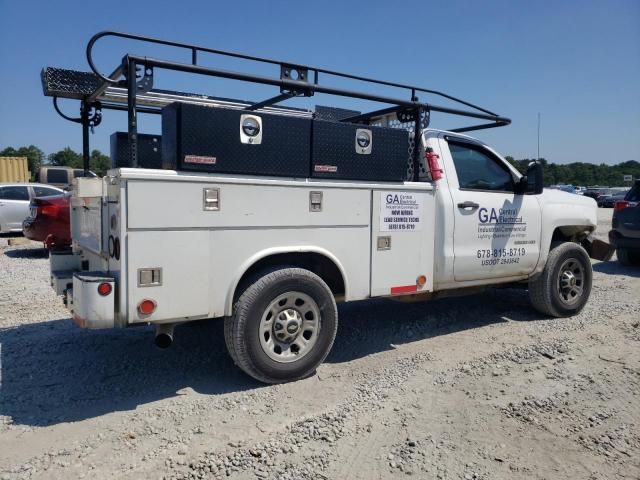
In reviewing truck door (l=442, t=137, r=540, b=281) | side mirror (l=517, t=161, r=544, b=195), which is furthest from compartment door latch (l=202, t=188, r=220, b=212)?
side mirror (l=517, t=161, r=544, b=195)

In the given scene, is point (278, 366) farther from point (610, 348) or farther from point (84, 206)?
point (610, 348)

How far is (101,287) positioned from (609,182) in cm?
8913

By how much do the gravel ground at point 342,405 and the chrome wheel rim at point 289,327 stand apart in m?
0.28

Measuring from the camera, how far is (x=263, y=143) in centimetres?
405

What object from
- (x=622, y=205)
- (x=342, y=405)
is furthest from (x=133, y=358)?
(x=622, y=205)

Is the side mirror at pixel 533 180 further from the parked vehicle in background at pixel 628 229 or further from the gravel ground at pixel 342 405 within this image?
the parked vehicle in background at pixel 628 229

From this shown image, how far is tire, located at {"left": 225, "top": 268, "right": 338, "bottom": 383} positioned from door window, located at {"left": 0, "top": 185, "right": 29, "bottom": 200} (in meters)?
12.4

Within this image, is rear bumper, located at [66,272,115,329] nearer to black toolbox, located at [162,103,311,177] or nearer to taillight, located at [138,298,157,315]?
taillight, located at [138,298,157,315]

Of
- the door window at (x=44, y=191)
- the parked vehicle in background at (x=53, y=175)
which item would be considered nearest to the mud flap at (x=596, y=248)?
the door window at (x=44, y=191)

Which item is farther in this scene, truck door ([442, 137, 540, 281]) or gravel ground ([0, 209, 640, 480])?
truck door ([442, 137, 540, 281])

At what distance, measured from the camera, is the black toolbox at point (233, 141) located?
3.74 metres

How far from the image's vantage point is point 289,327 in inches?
165

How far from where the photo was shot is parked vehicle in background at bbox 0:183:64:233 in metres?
13.8

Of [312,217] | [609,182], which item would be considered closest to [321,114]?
[312,217]
